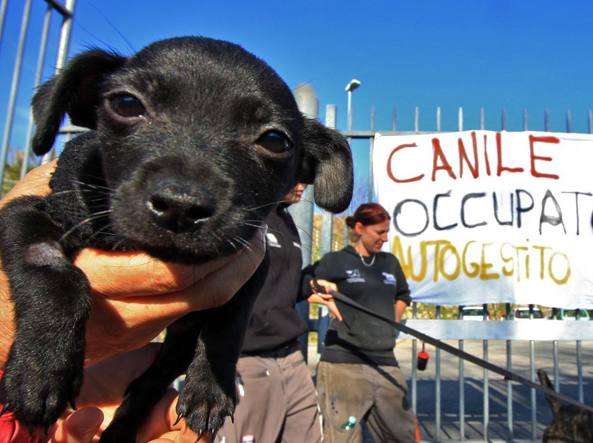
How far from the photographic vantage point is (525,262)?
18.8 feet

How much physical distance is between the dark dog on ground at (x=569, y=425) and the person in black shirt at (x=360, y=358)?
1.33 metres

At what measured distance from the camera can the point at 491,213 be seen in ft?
19.1

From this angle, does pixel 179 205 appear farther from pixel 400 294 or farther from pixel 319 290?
pixel 400 294

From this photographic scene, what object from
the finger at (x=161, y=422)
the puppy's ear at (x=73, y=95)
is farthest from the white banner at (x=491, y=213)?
the puppy's ear at (x=73, y=95)

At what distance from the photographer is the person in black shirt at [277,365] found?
3.56m

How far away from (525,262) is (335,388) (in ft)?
8.70

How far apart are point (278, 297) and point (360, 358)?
119 centimetres

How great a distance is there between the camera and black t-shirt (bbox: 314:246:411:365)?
Result: 473 cm

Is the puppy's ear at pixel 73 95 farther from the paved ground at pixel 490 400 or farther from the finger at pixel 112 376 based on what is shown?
the paved ground at pixel 490 400

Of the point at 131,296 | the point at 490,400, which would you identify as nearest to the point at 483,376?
the point at 490,400

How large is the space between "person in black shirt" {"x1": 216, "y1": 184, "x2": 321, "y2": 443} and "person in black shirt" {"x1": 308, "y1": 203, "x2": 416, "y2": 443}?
0.54 meters

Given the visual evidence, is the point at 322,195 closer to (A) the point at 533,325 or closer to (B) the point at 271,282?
(B) the point at 271,282

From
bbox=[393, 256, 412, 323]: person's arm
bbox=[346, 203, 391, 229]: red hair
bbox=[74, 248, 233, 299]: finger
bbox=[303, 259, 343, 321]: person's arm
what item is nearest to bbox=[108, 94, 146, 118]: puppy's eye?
bbox=[74, 248, 233, 299]: finger

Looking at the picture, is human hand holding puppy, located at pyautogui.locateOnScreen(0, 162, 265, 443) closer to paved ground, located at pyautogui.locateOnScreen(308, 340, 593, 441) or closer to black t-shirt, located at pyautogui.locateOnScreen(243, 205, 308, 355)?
black t-shirt, located at pyautogui.locateOnScreen(243, 205, 308, 355)
